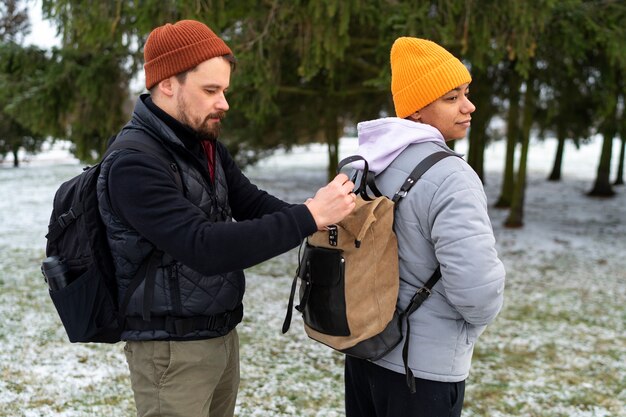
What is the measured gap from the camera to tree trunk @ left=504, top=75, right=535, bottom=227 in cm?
996

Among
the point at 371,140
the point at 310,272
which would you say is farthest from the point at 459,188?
the point at 310,272

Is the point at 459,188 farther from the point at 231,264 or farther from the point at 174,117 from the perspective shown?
the point at 174,117

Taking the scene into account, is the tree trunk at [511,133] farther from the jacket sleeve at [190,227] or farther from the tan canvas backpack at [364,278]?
the jacket sleeve at [190,227]

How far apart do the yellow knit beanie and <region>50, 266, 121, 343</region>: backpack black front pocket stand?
1.15 meters

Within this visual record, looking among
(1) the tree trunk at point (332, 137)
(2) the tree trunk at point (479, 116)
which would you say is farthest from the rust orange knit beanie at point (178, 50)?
(1) the tree trunk at point (332, 137)

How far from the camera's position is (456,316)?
1.84m

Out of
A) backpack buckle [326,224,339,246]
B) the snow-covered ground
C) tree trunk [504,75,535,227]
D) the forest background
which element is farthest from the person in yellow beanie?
tree trunk [504,75,535,227]

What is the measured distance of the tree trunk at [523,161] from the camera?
9961mm

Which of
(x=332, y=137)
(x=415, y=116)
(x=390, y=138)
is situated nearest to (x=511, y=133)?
(x=332, y=137)

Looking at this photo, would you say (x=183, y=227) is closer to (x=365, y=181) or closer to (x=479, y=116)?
(x=365, y=181)

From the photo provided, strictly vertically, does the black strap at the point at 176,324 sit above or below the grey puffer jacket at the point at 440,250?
below

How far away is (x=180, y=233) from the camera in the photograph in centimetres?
158

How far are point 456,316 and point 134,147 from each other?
111cm

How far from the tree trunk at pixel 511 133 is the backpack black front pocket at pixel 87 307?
29.9 ft
